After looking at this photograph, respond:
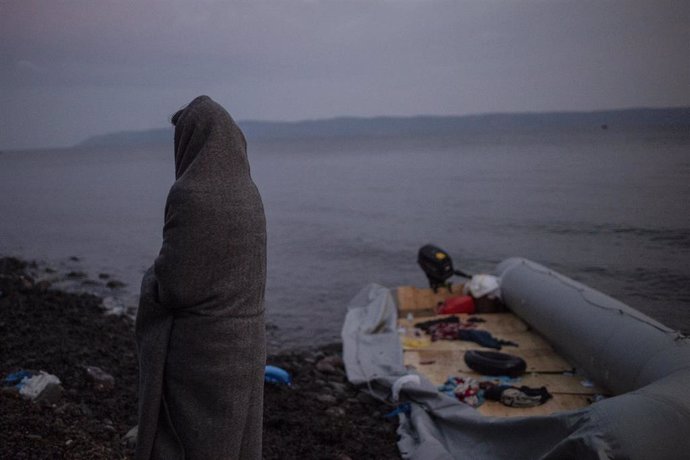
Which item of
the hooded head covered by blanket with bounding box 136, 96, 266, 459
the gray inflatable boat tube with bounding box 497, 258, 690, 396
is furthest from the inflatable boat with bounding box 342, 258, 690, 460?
the hooded head covered by blanket with bounding box 136, 96, 266, 459

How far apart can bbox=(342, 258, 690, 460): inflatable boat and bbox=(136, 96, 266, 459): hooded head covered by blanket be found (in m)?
2.34

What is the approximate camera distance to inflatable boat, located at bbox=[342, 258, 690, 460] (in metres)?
3.74

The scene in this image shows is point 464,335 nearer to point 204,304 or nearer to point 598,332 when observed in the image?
point 598,332

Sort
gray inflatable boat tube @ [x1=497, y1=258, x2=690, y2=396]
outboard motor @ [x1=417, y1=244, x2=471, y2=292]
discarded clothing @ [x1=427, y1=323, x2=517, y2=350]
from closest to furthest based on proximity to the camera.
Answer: gray inflatable boat tube @ [x1=497, y1=258, x2=690, y2=396]
discarded clothing @ [x1=427, y1=323, x2=517, y2=350]
outboard motor @ [x1=417, y1=244, x2=471, y2=292]

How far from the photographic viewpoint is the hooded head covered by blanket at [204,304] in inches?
105

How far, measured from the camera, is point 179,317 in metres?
2.77

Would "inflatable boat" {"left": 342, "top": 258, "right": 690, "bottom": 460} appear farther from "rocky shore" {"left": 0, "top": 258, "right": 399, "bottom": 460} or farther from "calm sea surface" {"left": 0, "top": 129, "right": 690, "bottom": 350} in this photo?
"calm sea surface" {"left": 0, "top": 129, "right": 690, "bottom": 350}

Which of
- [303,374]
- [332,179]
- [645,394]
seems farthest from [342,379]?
[332,179]

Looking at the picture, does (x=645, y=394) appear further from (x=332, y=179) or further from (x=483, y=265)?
(x=332, y=179)

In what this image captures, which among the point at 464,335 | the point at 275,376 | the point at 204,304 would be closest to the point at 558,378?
the point at 464,335

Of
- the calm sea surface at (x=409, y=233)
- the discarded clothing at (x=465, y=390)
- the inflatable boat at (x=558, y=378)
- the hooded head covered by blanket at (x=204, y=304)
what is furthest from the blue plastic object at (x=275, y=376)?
the hooded head covered by blanket at (x=204, y=304)

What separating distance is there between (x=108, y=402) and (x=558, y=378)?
4.61m

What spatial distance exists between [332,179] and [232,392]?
44.3 m

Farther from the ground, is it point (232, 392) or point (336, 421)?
point (232, 392)
